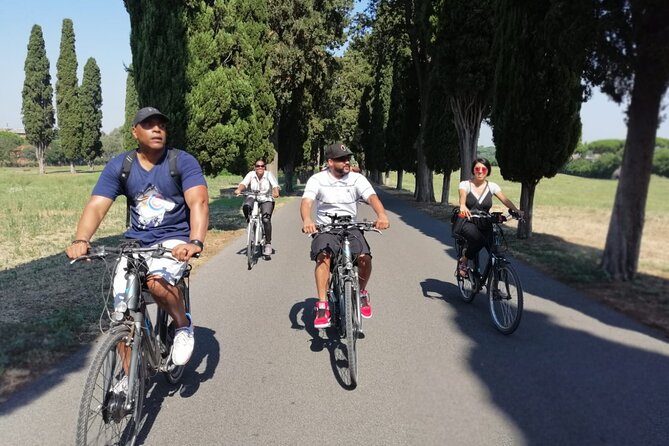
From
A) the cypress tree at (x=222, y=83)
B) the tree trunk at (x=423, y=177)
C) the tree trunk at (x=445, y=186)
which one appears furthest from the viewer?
the tree trunk at (x=423, y=177)

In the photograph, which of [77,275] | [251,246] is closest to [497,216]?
[251,246]

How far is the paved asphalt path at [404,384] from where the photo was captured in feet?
10.8

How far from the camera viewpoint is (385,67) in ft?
130

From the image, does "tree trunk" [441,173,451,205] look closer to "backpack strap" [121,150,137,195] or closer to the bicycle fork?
the bicycle fork

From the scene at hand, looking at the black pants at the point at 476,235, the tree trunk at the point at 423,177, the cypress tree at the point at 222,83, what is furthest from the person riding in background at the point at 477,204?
the tree trunk at the point at 423,177

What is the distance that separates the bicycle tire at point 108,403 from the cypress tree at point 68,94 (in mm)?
67250

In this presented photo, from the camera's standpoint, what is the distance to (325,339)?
5.14 meters

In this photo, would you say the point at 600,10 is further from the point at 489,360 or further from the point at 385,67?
the point at 385,67

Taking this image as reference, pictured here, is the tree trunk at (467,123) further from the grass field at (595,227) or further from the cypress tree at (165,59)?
the cypress tree at (165,59)

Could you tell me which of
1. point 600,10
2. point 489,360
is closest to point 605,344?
point 489,360

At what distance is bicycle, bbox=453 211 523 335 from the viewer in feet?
17.0

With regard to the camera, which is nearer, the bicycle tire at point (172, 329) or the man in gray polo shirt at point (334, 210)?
the bicycle tire at point (172, 329)

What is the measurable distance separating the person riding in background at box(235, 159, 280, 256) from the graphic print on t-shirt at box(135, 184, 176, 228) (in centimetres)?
637

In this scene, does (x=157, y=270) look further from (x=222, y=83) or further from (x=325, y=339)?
(x=222, y=83)
